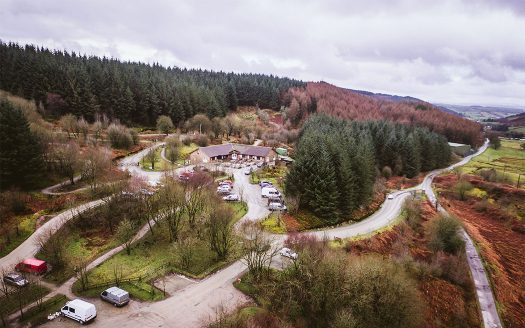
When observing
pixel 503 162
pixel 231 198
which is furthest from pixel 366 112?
pixel 231 198

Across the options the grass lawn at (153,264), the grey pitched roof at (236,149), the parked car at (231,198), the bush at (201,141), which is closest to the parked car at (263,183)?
the parked car at (231,198)

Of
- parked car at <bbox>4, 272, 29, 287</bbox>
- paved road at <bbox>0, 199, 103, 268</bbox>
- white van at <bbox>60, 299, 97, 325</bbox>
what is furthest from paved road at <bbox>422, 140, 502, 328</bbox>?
paved road at <bbox>0, 199, 103, 268</bbox>

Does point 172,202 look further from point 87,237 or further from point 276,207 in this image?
point 276,207

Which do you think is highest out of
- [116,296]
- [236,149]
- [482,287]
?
[236,149]

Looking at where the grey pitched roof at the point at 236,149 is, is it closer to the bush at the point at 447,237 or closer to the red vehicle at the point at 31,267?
the bush at the point at 447,237

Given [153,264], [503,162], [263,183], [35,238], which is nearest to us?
[153,264]

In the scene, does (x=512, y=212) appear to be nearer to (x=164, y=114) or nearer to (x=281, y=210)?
(x=281, y=210)
